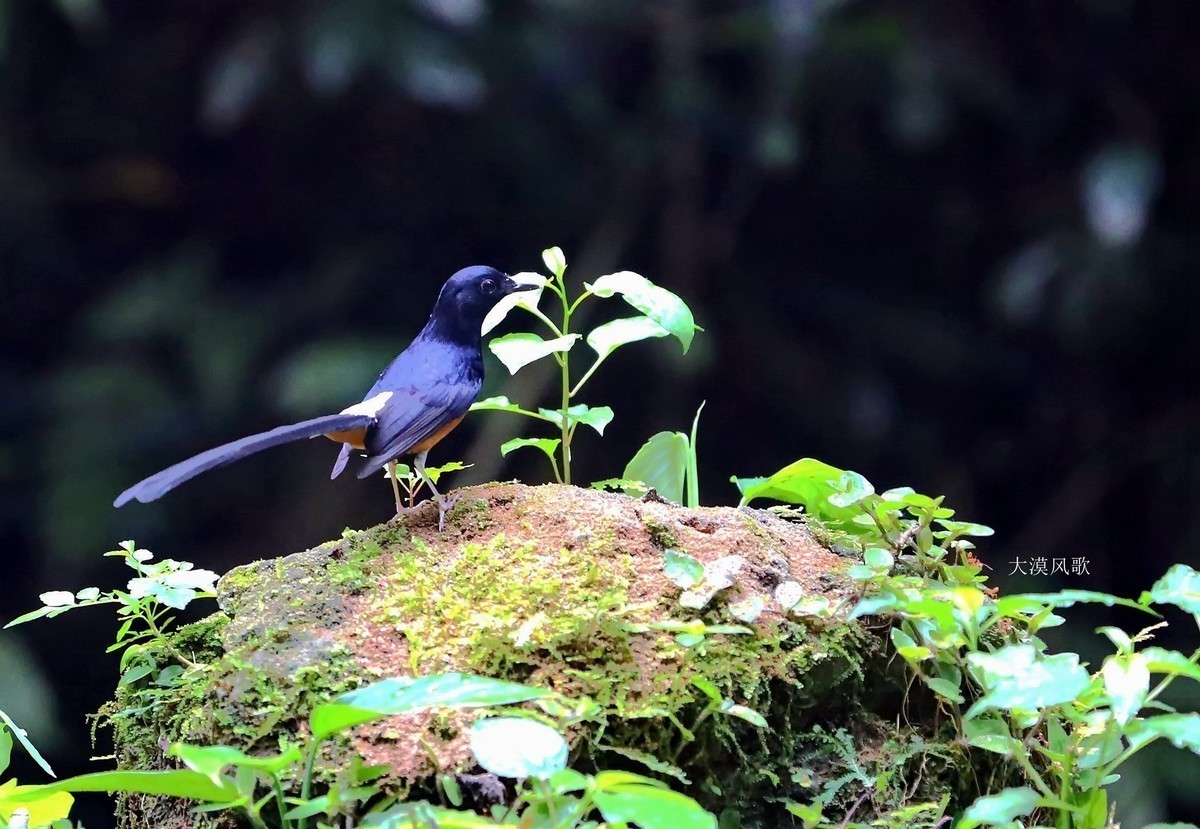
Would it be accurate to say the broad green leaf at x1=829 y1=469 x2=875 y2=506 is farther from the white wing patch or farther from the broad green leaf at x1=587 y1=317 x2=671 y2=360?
the white wing patch

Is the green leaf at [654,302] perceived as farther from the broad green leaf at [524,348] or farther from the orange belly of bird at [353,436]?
the orange belly of bird at [353,436]

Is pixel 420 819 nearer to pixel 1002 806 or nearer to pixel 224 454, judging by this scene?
pixel 1002 806

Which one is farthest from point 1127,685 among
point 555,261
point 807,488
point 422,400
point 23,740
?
point 23,740

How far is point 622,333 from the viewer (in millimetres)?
1612

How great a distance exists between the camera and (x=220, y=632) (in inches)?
57.9

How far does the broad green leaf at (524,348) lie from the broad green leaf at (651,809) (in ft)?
2.49

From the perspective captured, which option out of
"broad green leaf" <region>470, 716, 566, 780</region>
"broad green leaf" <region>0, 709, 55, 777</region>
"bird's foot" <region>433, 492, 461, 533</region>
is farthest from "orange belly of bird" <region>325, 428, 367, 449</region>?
"broad green leaf" <region>470, 716, 566, 780</region>

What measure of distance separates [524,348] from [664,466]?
0.43 meters

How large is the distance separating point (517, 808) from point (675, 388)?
9.96 feet

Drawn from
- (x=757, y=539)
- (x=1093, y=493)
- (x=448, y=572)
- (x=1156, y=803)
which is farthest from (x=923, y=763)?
(x=1093, y=493)

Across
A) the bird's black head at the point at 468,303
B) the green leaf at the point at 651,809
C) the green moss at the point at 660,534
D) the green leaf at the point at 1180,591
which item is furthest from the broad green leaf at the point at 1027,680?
the bird's black head at the point at 468,303

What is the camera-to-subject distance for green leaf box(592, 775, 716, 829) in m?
0.85

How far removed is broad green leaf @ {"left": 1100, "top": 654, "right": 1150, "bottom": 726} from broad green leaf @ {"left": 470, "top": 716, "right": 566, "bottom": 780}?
1.73ft

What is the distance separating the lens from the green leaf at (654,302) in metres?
1.55
